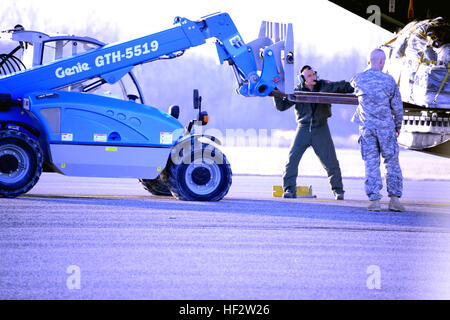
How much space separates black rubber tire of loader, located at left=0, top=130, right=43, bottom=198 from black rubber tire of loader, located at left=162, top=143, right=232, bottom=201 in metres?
1.95

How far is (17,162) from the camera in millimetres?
12969

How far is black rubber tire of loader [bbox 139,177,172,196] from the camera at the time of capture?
48.5ft

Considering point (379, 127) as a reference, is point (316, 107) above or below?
above

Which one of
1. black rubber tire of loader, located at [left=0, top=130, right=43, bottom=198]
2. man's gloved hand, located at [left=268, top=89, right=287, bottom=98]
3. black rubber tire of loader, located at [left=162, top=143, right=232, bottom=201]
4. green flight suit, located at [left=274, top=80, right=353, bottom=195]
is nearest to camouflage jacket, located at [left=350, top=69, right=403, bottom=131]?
man's gloved hand, located at [left=268, top=89, right=287, bottom=98]

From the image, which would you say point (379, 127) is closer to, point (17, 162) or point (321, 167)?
point (17, 162)

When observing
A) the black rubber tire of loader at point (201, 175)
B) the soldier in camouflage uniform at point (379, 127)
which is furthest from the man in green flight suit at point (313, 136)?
the soldier in camouflage uniform at point (379, 127)

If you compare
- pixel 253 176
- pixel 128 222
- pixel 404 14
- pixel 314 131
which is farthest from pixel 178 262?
pixel 253 176

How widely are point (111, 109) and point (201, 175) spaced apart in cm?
161

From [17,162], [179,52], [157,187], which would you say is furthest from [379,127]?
[17,162]

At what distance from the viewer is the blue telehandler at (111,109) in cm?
1325

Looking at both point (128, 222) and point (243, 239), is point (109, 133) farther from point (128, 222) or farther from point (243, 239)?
point (243, 239)
